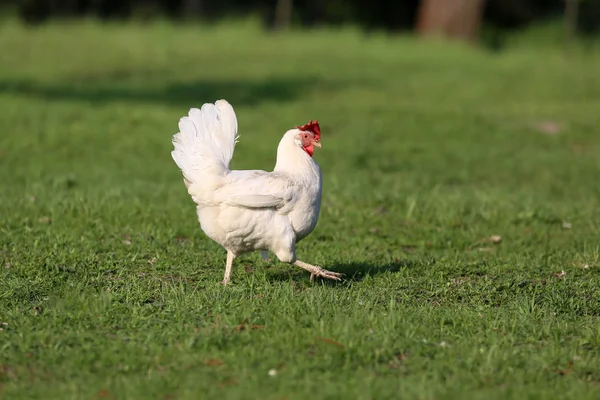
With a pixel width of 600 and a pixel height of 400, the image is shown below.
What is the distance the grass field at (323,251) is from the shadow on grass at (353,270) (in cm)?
3

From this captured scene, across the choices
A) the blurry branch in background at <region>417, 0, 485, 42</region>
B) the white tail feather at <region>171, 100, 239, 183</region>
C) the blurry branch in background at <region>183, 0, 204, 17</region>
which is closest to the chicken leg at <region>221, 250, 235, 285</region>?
the white tail feather at <region>171, 100, 239, 183</region>

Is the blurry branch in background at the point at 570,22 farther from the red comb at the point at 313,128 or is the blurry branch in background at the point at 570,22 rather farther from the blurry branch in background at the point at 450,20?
the red comb at the point at 313,128

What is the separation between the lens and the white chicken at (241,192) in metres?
6.76

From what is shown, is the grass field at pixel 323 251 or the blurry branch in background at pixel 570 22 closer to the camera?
the grass field at pixel 323 251

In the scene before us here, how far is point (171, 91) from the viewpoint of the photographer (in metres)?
19.2

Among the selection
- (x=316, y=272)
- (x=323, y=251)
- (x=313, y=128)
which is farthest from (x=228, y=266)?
(x=323, y=251)

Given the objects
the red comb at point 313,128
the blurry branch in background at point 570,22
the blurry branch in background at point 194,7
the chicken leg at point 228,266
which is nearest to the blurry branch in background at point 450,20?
the blurry branch in background at point 570,22

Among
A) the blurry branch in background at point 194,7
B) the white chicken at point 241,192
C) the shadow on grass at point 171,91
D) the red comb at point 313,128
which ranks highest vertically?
the red comb at point 313,128

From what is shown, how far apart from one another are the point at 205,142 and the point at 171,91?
12.7 metres

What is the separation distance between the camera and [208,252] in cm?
823

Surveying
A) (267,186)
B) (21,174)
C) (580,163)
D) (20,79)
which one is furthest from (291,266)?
(20,79)

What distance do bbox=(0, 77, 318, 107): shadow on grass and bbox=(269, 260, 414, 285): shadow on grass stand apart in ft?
34.1

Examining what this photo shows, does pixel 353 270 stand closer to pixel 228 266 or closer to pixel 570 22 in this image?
pixel 228 266

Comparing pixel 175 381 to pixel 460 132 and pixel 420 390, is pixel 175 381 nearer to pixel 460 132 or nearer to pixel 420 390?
pixel 420 390
